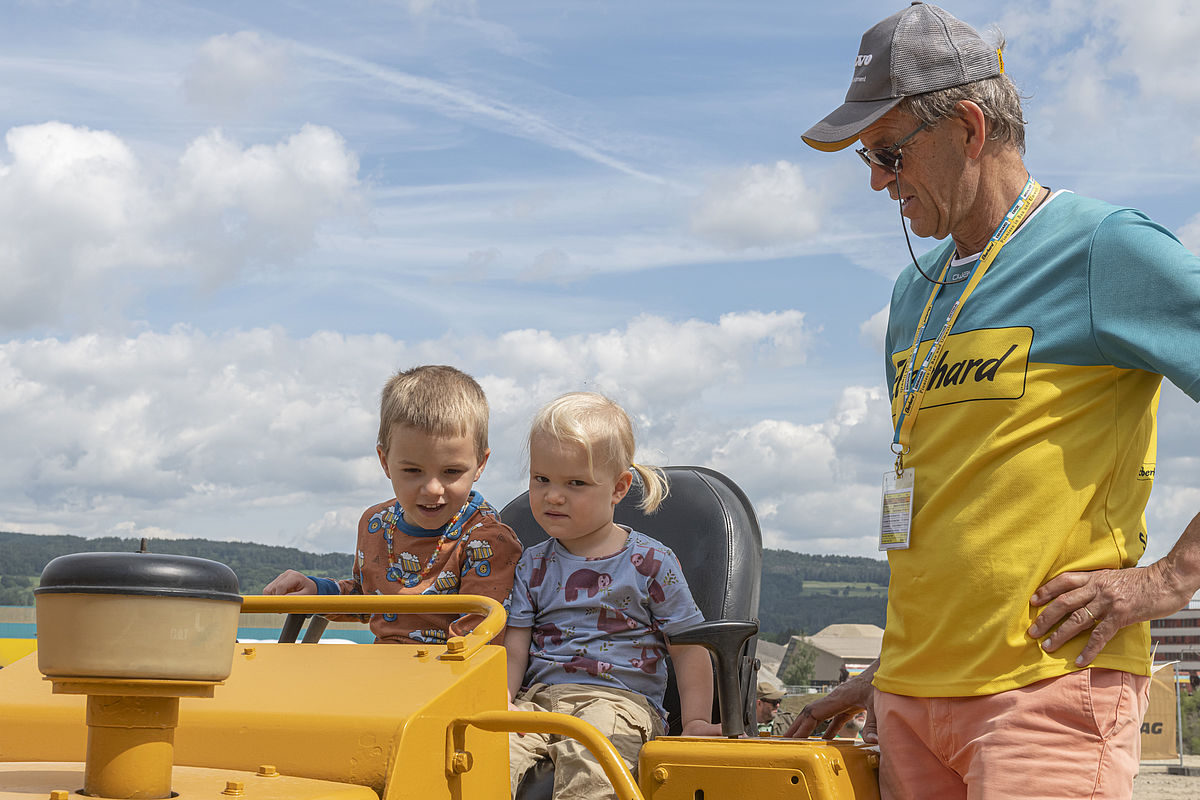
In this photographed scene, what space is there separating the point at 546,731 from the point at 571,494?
1.37 metres

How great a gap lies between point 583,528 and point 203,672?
1.97 metres

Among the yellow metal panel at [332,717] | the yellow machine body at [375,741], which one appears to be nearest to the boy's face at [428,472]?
the yellow machine body at [375,741]

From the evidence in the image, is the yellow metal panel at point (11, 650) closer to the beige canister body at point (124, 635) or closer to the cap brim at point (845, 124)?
the beige canister body at point (124, 635)

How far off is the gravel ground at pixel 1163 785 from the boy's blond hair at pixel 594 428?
727 inches

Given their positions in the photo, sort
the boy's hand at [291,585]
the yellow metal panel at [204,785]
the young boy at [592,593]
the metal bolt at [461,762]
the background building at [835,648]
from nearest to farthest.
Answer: the yellow metal panel at [204,785], the metal bolt at [461,762], the young boy at [592,593], the boy's hand at [291,585], the background building at [835,648]

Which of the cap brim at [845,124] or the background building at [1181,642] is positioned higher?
the background building at [1181,642]

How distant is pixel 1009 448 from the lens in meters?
2.27

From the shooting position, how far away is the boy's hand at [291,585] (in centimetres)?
331

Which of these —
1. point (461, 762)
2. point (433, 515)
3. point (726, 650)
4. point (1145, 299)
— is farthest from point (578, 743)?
point (1145, 299)

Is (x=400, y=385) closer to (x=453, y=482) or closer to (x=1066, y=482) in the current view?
(x=453, y=482)

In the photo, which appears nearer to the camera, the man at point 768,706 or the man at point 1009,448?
the man at point 1009,448

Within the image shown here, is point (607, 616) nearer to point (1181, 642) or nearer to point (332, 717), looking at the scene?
point (332, 717)

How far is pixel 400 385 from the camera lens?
11.2ft

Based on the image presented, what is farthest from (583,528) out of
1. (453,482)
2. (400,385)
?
(400,385)
